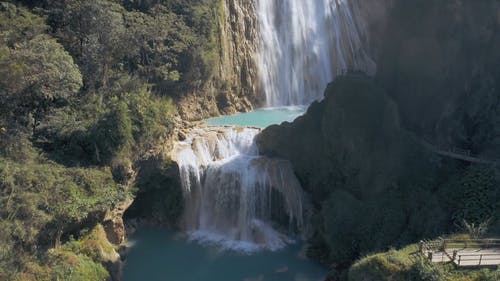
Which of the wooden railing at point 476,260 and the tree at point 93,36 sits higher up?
the tree at point 93,36

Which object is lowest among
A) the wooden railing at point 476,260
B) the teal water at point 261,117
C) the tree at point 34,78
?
the wooden railing at point 476,260

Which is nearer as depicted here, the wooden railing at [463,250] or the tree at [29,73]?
the wooden railing at [463,250]

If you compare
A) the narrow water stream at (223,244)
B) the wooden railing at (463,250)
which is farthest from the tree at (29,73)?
the wooden railing at (463,250)

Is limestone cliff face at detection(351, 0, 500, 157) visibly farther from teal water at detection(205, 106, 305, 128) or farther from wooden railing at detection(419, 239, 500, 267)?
teal water at detection(205, 106, 305, 128)

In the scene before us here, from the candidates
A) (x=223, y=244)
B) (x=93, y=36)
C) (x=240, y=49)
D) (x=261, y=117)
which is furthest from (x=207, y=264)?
(x=240, y=49)

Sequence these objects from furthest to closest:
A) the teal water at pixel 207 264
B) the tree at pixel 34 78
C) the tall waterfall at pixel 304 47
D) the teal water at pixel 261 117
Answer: the tall waterfall at pixel 304 47 → the teal water at pixel 261 117 → the teal water at pixel 207 264 → the tree at pixel 34 78

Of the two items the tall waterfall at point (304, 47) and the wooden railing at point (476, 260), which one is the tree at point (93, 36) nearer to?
the tall waterfall at point (304, 47)

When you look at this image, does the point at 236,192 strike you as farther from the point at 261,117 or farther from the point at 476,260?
the point at 476,260

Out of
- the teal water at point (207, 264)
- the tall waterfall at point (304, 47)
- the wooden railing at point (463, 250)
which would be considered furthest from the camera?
the tall waterfall at point (304, 47)

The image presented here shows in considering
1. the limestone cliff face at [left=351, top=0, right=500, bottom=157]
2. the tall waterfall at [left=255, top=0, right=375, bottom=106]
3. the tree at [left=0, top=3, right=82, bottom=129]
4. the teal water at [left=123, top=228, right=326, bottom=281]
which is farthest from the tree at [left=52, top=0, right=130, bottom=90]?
the limestone cliff face at [left=351, top=0, right=500, bottom=157]
